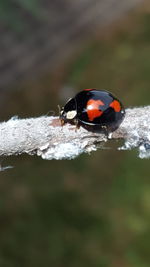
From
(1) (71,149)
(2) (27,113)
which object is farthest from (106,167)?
(1) (71,149)

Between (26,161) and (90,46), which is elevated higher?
(90,46)

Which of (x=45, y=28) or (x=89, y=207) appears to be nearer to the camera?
(x=89, y=207)

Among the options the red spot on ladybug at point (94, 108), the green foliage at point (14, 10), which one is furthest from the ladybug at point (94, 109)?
the green foliage at point (14, 10)

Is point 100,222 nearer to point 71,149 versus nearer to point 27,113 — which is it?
point 27,113

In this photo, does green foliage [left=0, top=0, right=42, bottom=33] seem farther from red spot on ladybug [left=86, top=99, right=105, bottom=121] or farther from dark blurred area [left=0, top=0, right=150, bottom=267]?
red spot on ladybug [left=86, top=99, right=105, bottom=121]

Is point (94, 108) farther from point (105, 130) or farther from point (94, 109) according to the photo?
point (105, 130)

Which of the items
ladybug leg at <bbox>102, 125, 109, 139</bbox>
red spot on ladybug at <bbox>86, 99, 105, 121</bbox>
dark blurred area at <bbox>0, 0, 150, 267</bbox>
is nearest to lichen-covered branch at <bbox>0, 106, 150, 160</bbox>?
ladybug leg at <bbox>102, 125, 109, 139</bbox>
